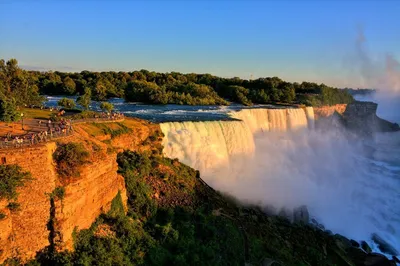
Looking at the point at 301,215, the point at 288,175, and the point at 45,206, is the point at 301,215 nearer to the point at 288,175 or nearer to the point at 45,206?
the point at 288,175

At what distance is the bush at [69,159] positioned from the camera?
13.4 meters

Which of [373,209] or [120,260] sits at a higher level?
[120,260]

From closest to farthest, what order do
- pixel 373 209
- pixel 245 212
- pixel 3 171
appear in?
pixel 3 171 → pixel 245 212 → pixel 373 209

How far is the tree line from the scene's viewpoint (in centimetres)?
5441

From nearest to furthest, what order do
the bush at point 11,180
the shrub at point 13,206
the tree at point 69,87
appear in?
the bush at point 11,180
the shrub at point 13,206
the tree at point 69,87

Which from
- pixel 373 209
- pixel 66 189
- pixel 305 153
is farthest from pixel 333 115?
pixel 66 189

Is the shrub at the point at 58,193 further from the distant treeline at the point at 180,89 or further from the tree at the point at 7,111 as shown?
the distant treeline at the point at 180,89

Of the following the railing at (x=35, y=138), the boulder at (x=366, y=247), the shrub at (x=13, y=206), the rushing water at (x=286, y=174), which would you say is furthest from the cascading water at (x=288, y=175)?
the shrub at (x=13, y=206)

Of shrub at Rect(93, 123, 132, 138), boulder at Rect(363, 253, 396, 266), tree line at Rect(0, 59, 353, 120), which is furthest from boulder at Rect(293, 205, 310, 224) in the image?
tree line at Rect(0, 59, 353, 120)

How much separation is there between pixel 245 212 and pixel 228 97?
46.5m

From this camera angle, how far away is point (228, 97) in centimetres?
6588

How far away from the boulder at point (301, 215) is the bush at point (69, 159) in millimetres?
14183

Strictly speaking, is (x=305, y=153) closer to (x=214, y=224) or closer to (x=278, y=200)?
(x=278, y=200)

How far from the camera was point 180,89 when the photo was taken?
207 feet
